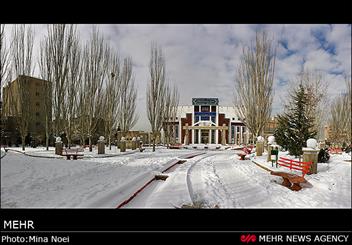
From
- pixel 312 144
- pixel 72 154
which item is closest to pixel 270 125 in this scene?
pixel 312 144

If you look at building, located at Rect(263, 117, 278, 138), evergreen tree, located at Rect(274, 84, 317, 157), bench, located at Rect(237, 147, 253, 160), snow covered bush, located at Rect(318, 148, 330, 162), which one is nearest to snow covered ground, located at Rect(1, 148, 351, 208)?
snow covered bush, located at Rect(318, 148, 330, 162)

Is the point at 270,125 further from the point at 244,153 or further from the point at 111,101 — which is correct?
the point at 111,101

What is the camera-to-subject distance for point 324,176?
3.98m

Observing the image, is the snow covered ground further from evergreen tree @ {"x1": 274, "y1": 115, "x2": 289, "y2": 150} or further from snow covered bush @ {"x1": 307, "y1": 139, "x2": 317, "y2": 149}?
evergreen tree @ {"x1": 274, "y1": 115, "x2": 289, "y2": 150}

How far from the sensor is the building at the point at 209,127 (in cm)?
2817

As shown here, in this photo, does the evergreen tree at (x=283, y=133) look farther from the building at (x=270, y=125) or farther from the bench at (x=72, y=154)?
the bench at (x=72, y=154)

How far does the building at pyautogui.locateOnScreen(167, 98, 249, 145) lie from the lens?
28172mm

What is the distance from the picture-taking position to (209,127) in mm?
29078

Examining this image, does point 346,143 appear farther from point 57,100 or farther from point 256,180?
point 57,100

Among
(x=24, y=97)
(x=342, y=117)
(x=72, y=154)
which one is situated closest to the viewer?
(x=342, y=117)

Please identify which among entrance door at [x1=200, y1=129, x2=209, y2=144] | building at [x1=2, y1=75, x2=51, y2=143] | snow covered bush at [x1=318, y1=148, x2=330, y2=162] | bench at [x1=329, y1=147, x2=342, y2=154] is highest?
building at [x1=2, y1=75, x2=51, y2=143]

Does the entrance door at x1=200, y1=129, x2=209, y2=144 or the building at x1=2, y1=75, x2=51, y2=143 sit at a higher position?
the building at x1=2, y1=75, x2=51, y2=143
